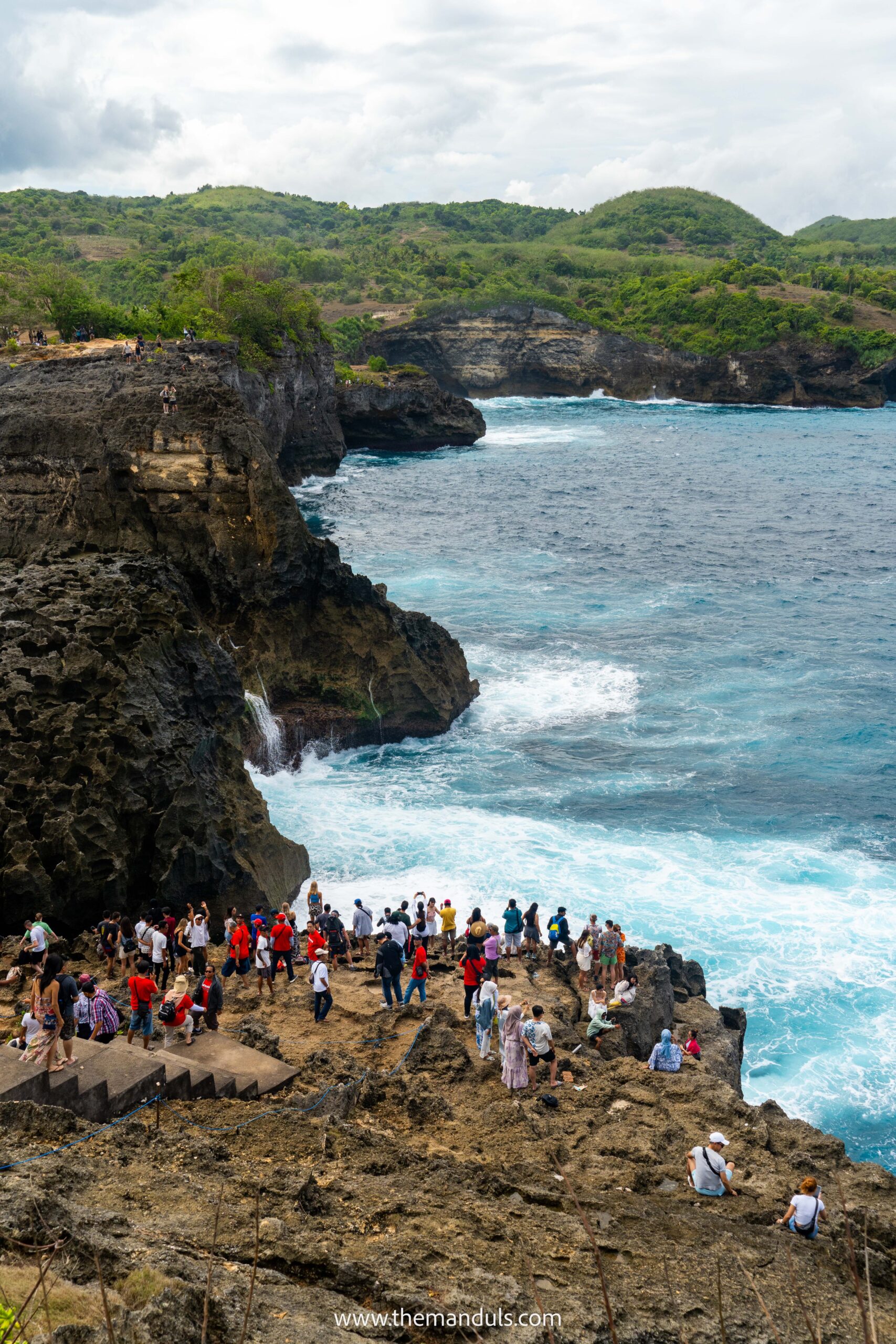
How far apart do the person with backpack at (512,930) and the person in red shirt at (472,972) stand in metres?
3.13

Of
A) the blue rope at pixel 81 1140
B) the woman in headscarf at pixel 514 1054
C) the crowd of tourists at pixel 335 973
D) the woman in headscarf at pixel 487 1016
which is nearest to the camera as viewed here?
the blue rope at pixel 81 1140

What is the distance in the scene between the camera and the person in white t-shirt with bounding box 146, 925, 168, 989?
16.2m

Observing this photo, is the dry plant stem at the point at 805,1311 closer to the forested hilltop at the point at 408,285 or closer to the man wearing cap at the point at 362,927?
the man wearing cap at the point at 362,927

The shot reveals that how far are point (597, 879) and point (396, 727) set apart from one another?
9.97m

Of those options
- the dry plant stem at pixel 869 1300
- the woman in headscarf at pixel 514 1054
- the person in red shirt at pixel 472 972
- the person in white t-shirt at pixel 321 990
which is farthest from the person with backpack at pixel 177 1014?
the dry plant stem at pixel 869 1300

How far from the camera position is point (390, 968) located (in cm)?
1611

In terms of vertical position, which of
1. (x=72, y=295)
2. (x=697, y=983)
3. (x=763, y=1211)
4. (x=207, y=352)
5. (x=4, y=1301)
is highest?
(x=72, y=295)

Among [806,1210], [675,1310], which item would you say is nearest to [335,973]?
[806,1210]

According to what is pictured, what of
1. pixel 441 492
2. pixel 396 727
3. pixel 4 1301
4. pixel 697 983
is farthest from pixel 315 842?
pixel 441 492

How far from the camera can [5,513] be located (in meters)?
26.7

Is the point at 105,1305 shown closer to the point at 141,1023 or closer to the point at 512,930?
the point at 141,1023

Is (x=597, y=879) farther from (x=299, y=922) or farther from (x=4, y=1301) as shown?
(x=4, y=1301)

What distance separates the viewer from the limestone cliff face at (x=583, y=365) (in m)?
111

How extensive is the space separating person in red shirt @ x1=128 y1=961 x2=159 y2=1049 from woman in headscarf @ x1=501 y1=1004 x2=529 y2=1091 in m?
4.66
